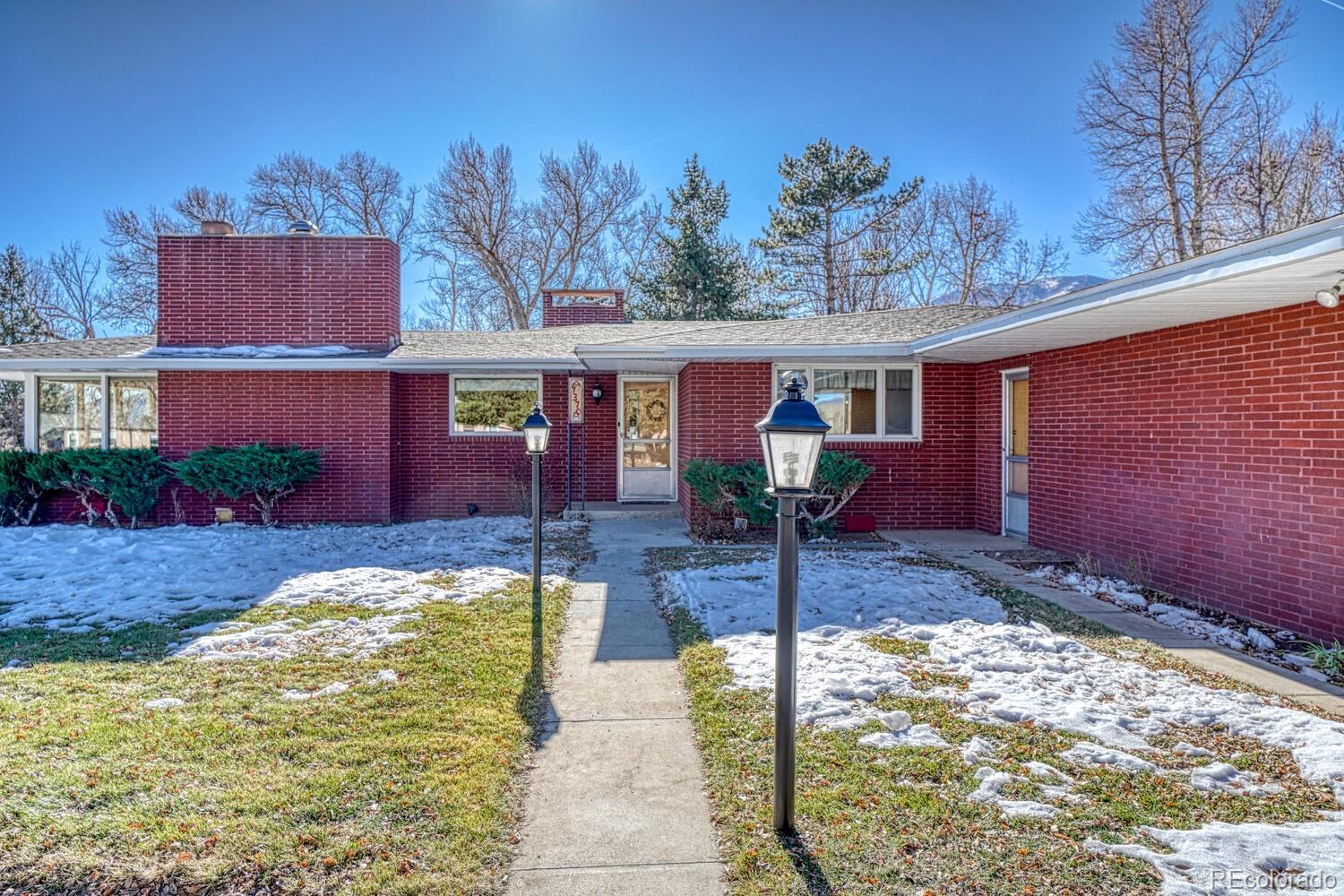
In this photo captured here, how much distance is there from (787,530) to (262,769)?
255 cm

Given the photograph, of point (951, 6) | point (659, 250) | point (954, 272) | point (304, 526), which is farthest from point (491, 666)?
point (954, 272)

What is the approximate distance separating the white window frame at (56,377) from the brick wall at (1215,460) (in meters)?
13.1

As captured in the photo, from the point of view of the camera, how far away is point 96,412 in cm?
1153

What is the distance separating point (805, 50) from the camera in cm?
1272

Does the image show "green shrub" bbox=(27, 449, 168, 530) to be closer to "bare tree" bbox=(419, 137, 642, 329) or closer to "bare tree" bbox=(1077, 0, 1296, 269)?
"bare tree" bbox=(419, 137, 642, 329)

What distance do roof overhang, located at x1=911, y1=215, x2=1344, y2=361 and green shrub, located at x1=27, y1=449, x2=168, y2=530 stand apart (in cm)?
1144

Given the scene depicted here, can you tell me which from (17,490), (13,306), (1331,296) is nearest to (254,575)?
(17,490)

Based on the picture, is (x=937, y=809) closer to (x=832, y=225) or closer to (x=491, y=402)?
(x=491, y=402)

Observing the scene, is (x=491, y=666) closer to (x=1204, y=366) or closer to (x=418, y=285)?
(x=1204, y=366)

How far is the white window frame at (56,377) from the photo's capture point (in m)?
11.3

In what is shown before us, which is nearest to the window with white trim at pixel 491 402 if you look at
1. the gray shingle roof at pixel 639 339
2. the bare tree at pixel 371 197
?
the gray shingle roof at pixel 639 339

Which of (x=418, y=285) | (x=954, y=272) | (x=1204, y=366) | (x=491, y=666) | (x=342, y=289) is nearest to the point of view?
(x=491, y=666)

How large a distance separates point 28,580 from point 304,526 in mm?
3892

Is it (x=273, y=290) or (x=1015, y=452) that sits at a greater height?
(x=273, y=290)
